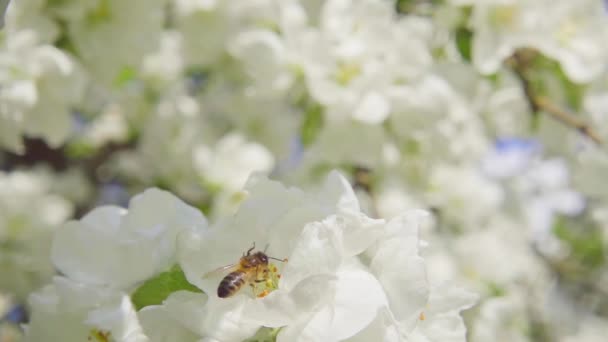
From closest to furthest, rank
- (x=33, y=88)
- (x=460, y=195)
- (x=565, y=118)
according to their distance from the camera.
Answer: (x=33, y=88)
(x=565, y=118)
(x=460, y=195)

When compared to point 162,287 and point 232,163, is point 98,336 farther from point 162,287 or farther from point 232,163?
point 232,163

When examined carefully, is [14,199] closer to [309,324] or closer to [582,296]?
[309,324]

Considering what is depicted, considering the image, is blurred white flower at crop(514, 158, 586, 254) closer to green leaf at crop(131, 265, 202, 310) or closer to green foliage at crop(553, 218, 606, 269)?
green foliage at crop(553, 218, 606, 269)

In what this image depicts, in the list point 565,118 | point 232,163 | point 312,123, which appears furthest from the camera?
point 232,163

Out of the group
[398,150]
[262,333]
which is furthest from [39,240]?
[262,333]

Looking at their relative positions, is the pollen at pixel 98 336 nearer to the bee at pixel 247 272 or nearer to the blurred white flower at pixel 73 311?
the blurred white flower at pixel 73 311

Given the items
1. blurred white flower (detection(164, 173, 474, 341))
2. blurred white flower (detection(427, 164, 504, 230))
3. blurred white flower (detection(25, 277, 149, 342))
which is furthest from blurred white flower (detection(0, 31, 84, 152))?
blurred white flower (detection(427, 164, 504, 230))

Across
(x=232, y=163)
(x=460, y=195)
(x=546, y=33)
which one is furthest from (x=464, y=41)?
A: (x=460, y=195)
